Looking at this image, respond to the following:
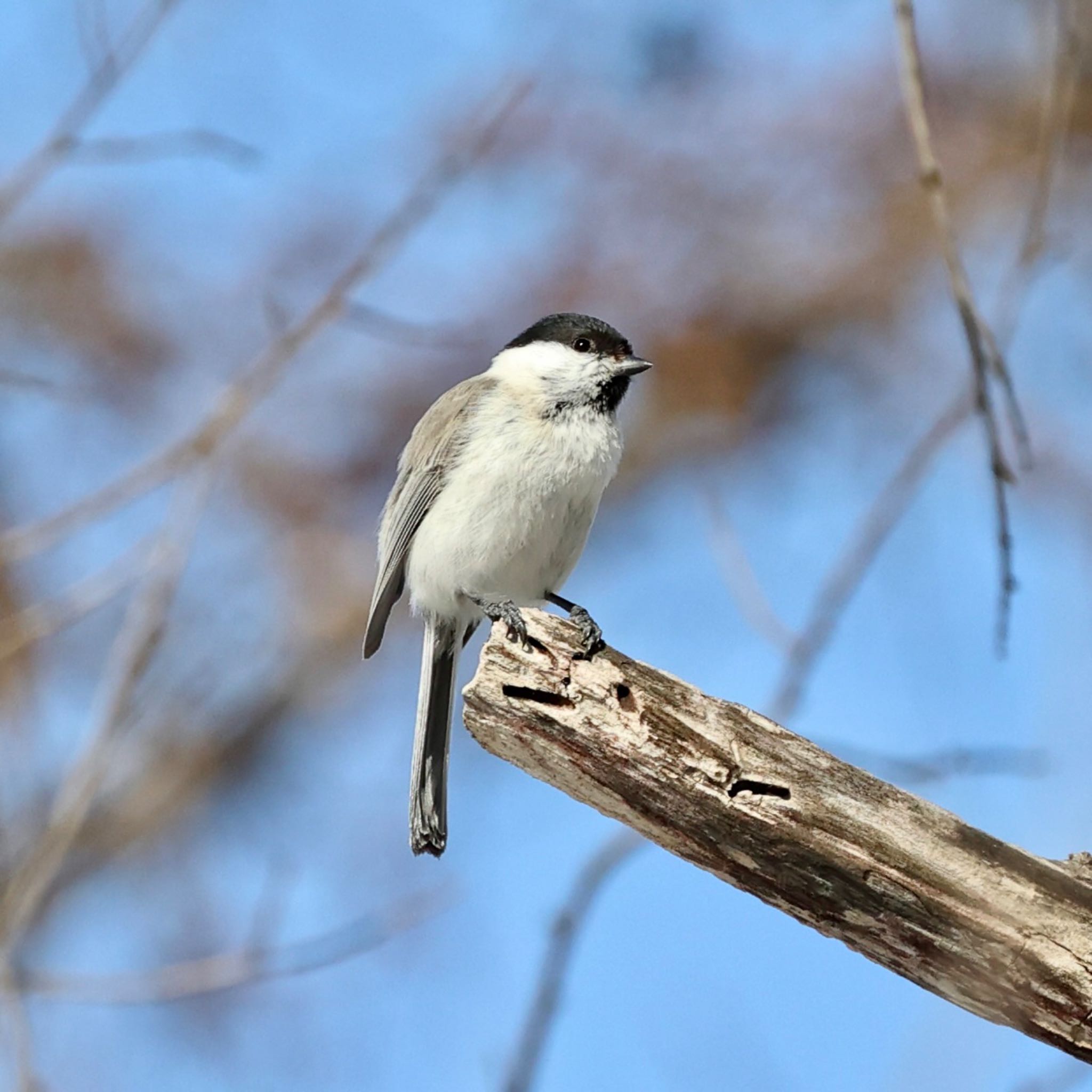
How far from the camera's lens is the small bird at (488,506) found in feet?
12.3

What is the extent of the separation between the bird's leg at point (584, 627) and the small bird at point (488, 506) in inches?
0.4

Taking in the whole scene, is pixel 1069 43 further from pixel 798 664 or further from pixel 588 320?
pixel 588 320

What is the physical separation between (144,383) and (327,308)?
169 inches

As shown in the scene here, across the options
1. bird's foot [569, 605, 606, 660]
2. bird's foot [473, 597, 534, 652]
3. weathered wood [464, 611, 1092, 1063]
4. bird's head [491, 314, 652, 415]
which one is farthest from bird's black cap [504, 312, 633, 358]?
weathered wood [464, 611, 1092, 1063]

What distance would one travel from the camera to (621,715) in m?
2.56

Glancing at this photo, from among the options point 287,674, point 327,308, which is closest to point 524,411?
point 327,308

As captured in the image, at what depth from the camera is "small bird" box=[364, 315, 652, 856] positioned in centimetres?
375

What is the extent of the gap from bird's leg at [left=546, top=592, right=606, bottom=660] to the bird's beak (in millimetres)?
695

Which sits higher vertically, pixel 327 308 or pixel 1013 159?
pixel 1013 159

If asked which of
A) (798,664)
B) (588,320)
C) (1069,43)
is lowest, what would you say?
(798,664)

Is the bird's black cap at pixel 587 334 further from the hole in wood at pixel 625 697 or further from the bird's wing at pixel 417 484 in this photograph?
the hole in wood at pixel 625 697

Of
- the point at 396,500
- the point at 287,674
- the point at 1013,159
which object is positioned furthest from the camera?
the point at 287,674

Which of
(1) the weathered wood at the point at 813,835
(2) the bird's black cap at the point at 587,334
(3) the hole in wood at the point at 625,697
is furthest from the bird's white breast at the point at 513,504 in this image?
(3) the hole in wood at the point at 625,697

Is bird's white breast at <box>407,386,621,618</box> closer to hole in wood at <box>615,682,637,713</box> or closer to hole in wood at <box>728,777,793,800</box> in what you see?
hole in wood at <box>615,682,637,713</box>
